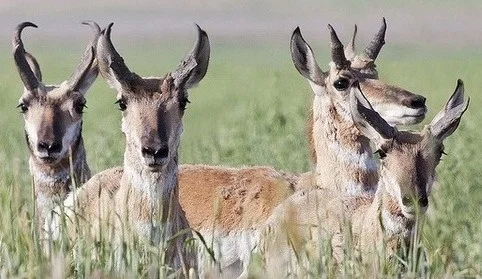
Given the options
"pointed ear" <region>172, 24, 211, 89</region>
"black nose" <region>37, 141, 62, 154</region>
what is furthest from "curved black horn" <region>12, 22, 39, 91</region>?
"pointed ear" <region>172, 24, 211, 89</region>

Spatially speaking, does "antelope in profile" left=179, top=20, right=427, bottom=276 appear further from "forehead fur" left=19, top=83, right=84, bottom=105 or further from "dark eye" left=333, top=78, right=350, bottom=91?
"forehead fur" left=19, top=83, right=84, bottom=105

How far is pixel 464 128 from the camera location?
1381 centimetres

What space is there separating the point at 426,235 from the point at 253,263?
103 centimetres

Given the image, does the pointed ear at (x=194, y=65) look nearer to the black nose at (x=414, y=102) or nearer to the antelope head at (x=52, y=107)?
the antelope head at (x=52, y=107)

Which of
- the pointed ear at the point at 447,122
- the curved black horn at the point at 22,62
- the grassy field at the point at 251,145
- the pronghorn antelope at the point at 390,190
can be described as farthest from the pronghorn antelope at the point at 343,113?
the curved black horn at the point at 22,62

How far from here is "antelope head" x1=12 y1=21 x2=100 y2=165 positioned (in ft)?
33.4

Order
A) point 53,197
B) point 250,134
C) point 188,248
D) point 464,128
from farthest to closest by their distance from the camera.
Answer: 1. point 250,134
2. point 464,128
3. point 53,197
4. point 188,248

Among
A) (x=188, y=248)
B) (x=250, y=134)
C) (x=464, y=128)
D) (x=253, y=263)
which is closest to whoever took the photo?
(x=253, y=263)

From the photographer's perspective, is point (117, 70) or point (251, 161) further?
point (251, 161)

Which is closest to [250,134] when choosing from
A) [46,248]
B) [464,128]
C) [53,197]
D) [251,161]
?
[251,161]

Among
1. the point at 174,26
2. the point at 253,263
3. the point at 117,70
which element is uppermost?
the point at 174,26

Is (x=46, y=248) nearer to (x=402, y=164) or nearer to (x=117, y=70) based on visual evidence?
(x=117, y=70)

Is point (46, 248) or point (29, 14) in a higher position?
point (29, 14)

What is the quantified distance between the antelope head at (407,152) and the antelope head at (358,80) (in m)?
1.58
